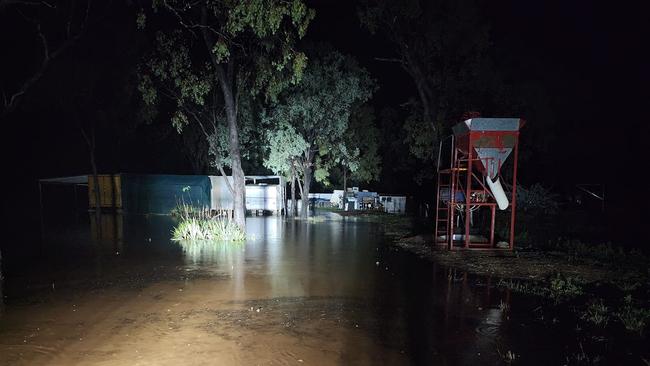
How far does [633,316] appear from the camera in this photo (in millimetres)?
6566

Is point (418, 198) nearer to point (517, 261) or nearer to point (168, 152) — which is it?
point (517, 261)

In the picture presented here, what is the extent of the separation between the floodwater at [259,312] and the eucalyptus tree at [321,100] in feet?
33.0

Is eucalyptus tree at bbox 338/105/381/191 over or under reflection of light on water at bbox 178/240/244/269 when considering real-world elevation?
over

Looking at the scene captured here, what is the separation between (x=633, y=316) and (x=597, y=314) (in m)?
0.49

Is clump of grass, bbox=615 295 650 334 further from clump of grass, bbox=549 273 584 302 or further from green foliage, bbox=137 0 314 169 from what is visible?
green foliage, bbox=137 0 314 169

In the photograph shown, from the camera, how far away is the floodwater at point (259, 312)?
A: 5.24 meters

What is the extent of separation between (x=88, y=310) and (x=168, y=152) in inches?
1400

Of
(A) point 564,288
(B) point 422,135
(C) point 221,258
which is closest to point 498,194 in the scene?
(A) point 564,288

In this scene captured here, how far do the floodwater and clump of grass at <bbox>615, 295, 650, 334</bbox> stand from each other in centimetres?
101

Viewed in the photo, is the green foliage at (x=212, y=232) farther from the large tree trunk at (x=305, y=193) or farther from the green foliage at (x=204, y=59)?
the large tree trunk at (x=305, y=193)

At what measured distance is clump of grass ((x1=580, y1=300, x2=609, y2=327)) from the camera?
6438mm

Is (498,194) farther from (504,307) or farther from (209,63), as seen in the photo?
(209,63)

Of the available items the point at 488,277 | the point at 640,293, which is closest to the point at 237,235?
the point at 488,277

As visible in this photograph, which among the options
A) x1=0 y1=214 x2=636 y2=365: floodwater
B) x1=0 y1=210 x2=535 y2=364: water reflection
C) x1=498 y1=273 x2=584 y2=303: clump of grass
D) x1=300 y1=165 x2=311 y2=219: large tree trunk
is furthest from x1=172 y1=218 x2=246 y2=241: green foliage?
x1=300 y1=165 x2=311 y2=219: large tree trunk
